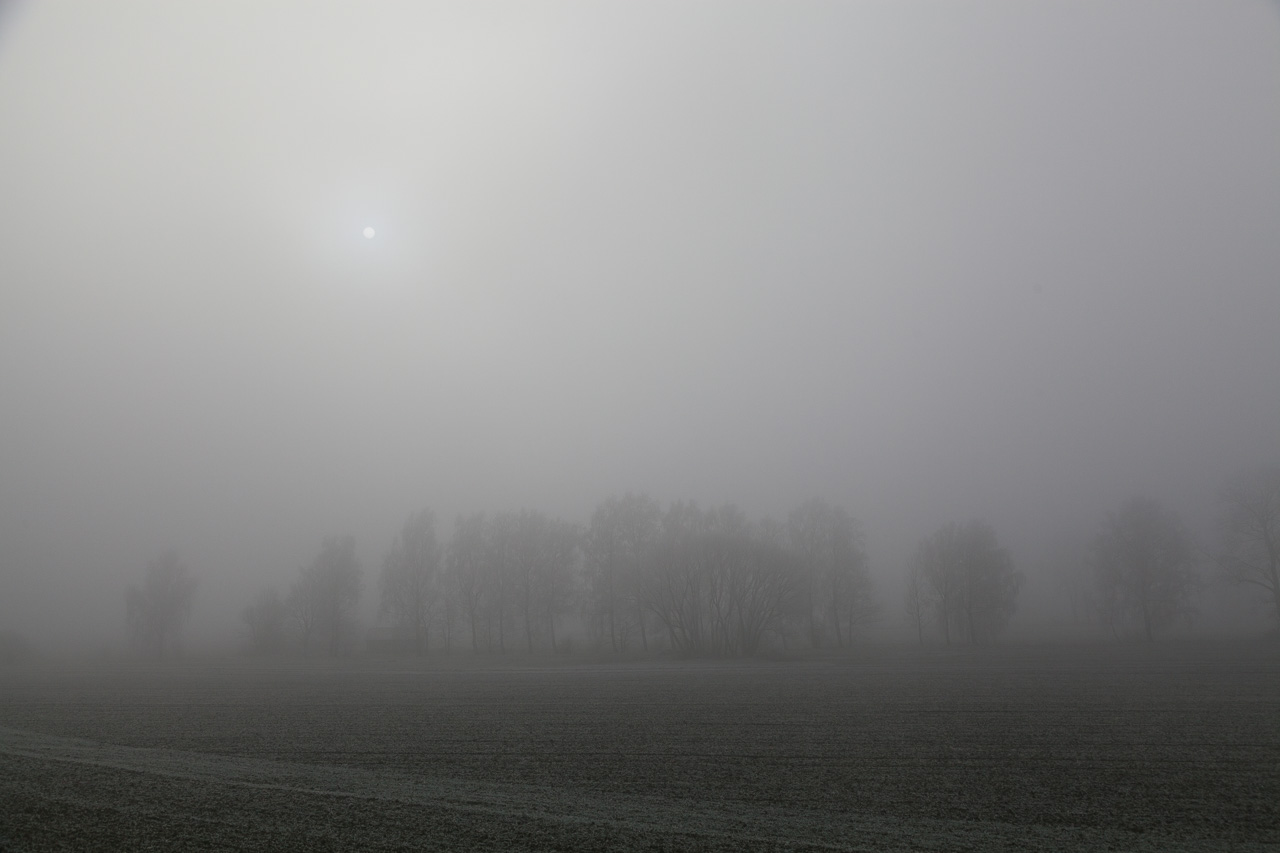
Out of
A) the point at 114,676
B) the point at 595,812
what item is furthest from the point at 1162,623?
the point at 114,676

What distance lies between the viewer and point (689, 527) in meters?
85.2

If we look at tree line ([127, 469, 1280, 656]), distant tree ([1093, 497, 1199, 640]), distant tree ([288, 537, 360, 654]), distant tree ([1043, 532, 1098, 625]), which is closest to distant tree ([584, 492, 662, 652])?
tree line ([127, 469, 1280, 656])

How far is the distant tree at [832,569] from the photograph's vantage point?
81438 mm

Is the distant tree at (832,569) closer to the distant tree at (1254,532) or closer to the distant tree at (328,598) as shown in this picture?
the distant tree at (1254,532)

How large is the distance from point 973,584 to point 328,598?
265ft

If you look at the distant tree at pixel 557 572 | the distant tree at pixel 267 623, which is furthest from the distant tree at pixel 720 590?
the distant tree at pixel 267 623

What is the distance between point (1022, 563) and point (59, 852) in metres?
147

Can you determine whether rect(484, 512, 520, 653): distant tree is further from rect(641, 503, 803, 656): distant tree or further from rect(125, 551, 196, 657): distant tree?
rect(125, 551, 196, 657): distant tree

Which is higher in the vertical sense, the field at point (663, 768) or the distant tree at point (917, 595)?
the field at point (663, 768)

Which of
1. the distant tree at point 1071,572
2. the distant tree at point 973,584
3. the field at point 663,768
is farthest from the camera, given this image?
the distant tree at point 1071,572

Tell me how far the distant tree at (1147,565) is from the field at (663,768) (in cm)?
3924

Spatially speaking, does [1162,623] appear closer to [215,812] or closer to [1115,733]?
[1115,733]

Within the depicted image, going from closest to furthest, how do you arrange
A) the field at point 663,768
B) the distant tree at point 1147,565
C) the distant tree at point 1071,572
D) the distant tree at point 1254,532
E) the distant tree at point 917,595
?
1. the field at point 663,768
2. the distant tree at point 1254,532
3. the distant tree at point 1147,565
4. the distant tree at point 917,595
5. the distant tree at point 1071,572

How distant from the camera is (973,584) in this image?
78.1 meters
